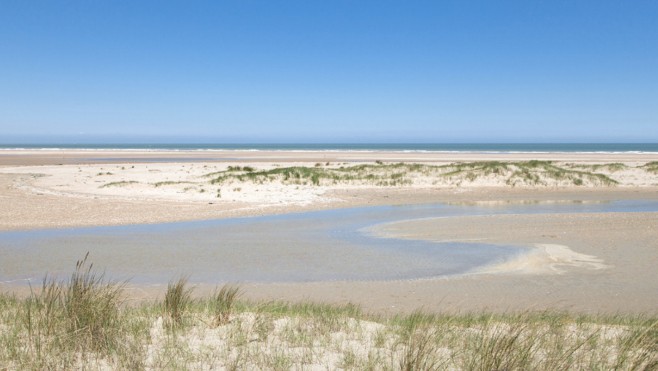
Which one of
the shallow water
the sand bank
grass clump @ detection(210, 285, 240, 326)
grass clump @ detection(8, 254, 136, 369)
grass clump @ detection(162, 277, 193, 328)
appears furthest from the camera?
the shallow water

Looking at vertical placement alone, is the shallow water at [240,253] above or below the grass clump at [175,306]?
below

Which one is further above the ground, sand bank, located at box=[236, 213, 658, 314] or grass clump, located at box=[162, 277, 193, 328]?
grass clump, located at box=[162, 277, 193, 328]

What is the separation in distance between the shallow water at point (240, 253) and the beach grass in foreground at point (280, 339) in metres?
2.36

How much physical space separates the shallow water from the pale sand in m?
0.78

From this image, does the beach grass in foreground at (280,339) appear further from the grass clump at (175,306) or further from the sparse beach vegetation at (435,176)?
the sparse beach vegetation at (435,176)

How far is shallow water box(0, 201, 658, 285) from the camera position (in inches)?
394

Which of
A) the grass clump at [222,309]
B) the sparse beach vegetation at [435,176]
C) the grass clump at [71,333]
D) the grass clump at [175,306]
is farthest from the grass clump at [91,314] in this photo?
the sparse beach vegetation at [435,176]

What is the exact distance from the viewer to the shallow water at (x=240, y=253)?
10.0m

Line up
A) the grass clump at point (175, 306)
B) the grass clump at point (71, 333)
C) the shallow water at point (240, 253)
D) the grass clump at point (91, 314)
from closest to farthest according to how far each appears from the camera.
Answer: the grass clump at point (71, 333) → the grass clump at point (91, 314) → the grass clump at point (175, 306) → the shallow water at point (240, 253)

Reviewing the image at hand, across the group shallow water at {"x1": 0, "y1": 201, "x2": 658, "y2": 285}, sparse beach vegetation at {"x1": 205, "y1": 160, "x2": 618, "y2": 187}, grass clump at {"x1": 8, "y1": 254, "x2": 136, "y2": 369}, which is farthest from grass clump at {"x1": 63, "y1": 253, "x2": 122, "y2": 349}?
sparse beach vegetation at {"x1": 205, "y1": 160, "x2": 618, "y2": 187}

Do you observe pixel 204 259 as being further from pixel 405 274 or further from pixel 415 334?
pixel 415 334

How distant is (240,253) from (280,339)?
21.4ft

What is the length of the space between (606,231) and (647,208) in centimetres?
792

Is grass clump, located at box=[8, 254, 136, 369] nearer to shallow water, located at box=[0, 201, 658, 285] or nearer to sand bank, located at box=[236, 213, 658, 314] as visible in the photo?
shallow water, located at box=[0, 201, 658, 285]
